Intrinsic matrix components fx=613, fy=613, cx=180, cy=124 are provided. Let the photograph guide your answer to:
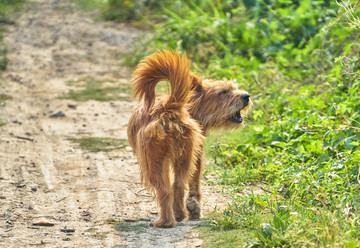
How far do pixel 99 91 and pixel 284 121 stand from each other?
5070 mm

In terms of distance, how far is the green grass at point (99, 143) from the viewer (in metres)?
7.91

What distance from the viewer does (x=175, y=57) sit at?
5.32 meters

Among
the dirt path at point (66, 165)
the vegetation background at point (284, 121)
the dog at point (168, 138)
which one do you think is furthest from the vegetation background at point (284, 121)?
the dirt path at point (66, 165)

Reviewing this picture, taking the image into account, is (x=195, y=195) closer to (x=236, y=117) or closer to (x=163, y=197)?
(x=163, y=197)

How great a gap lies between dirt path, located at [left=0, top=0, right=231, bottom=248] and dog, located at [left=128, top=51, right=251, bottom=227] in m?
0.26

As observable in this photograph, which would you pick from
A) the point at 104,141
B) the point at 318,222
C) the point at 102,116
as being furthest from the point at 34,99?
the point at 318,222

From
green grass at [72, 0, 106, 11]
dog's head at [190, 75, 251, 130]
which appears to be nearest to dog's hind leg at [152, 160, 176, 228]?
dog's head at [190, 75, 251, 130]

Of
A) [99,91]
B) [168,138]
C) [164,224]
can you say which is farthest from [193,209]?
[99,91]

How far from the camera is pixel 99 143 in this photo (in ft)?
26.8

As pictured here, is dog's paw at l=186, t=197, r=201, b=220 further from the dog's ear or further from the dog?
the dog's ear

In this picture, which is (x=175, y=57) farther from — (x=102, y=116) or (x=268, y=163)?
(x=102, y=116)

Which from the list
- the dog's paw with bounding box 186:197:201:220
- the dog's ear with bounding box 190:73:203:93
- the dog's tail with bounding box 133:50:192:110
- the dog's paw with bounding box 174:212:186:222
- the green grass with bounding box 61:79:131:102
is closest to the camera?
the dog's tail with bounding box 133:50:192:110

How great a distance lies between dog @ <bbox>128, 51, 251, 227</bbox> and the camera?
5.14 meters

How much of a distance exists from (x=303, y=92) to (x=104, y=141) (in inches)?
106
